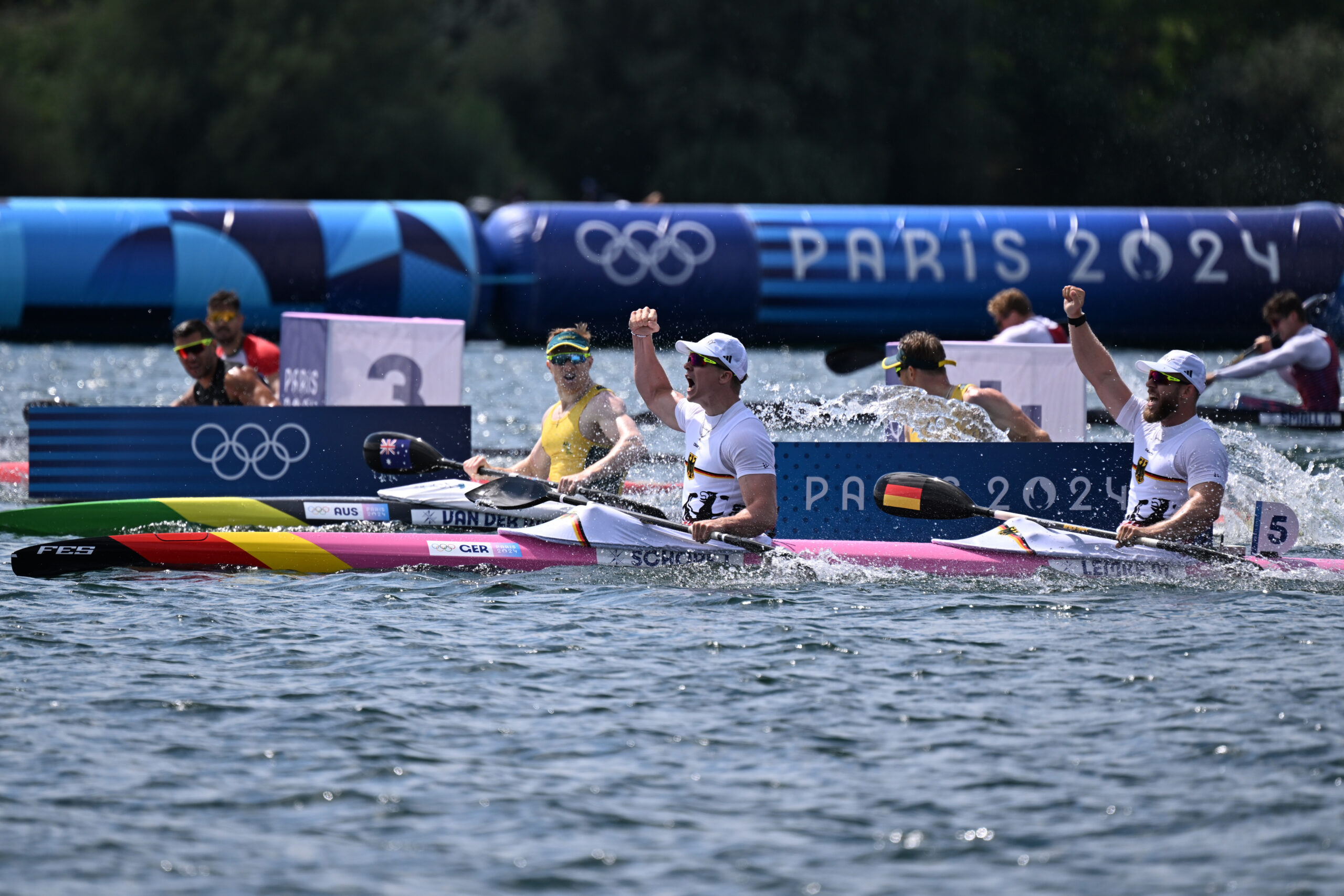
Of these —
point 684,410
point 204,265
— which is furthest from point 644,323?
point 204,265

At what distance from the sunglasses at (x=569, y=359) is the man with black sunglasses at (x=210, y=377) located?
273 centimetres

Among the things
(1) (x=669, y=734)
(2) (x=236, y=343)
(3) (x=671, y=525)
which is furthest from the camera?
(2) (x=236, y=343)

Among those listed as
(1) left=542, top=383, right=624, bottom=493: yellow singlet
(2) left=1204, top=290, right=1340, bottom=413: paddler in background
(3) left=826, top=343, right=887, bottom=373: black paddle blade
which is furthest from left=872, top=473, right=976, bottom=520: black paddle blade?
(2) left=1204, top=290, right=1340, bottom=413: paddler in background

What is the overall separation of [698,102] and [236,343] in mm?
29600

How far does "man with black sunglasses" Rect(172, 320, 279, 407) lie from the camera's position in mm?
10969

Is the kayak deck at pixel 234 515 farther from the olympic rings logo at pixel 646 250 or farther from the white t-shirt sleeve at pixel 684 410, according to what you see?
the olympic rings logo at pixel 646 250

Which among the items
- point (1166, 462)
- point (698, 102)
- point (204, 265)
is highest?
point (698, 102)

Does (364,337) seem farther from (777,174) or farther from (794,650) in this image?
(777,174)

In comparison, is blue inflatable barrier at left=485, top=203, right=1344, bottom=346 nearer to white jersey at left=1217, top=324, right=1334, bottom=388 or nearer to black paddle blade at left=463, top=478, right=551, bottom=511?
white jersey at left=1217, top=324, right=1334, bottom=388

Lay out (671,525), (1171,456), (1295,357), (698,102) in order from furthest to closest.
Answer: (698,102) < (1295,357) < (671,525) < (1171,456)

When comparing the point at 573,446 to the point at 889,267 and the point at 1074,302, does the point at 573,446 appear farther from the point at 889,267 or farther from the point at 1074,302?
the point at 889,267

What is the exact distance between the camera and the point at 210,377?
1116cm

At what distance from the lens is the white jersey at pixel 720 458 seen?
24.6 feet

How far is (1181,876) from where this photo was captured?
14.7 feet
